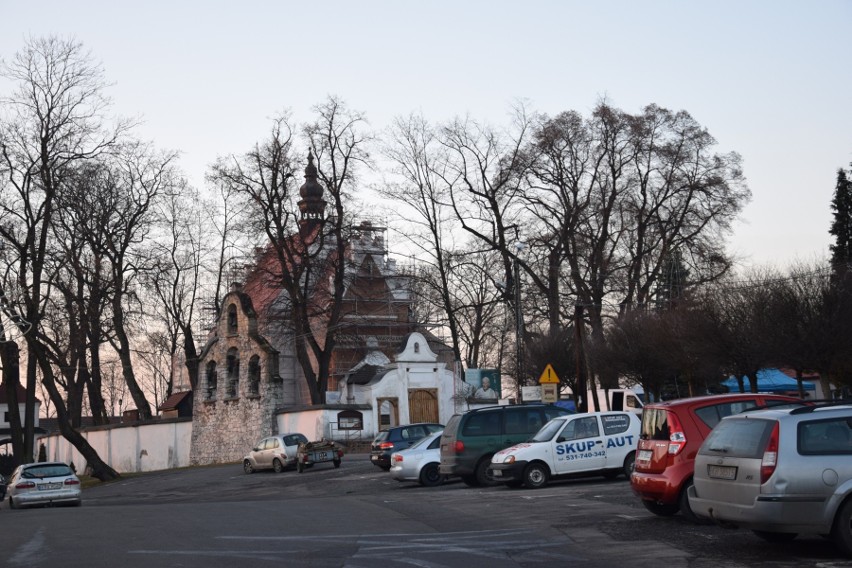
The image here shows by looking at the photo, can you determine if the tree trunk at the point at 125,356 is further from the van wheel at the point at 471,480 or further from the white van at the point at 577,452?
the white van at the point at 577,452

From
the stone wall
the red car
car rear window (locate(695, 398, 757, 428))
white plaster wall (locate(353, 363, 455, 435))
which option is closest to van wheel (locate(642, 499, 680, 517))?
the red car

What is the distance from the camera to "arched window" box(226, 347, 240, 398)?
182 feet

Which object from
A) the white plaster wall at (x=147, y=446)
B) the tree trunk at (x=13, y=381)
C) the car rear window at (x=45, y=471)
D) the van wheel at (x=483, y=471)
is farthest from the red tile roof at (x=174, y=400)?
the van wheel at (x=483, y=471)

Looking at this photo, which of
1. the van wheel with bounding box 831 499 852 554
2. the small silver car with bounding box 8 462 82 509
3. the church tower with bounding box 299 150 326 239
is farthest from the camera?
the church tower with bounding box 299 150 326 239

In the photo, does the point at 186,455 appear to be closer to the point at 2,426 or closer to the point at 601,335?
the point at 601,335

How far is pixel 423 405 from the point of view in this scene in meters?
52.8

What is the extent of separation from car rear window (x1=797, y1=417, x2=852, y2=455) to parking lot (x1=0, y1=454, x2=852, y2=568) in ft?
3.56

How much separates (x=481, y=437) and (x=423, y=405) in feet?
92.4

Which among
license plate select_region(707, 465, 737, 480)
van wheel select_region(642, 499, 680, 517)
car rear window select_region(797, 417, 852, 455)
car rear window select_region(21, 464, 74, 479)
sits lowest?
van wheel select_region(642, 499, 680, 517)

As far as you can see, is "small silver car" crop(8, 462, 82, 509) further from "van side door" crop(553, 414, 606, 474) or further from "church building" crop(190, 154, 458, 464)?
"church building" crop(190, 154, 458, 464)

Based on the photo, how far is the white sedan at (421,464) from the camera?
27.0 meters

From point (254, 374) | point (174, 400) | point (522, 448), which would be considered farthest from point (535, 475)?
point (174, 400)

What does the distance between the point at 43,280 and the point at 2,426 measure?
2442 inches

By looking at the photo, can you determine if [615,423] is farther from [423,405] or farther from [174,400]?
[174,400]
